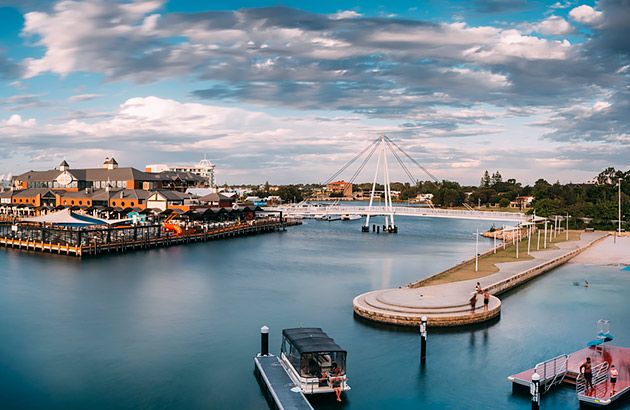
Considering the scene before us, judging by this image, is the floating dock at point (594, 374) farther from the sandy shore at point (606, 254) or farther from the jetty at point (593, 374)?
the sandy shore at point (606, 254)

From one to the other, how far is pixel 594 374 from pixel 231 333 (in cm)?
1516

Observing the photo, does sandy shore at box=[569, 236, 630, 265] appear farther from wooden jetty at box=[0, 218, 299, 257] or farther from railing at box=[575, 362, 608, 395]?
wooden jetty at box=[0, 218, 299, 257]

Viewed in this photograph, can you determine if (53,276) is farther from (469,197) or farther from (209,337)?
(469,197)

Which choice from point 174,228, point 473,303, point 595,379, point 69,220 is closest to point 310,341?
point 595,379

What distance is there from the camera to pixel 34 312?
1162 inches

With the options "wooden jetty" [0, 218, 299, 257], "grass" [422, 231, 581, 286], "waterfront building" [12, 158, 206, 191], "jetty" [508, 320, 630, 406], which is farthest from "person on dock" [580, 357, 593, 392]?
"waterfront building" [12, 158, 206, 191]

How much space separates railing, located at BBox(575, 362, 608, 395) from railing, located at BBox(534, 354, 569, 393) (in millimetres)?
568

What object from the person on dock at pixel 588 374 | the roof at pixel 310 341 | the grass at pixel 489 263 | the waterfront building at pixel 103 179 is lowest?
the person on dock at pixel 588 374

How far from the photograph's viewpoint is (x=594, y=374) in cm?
1856

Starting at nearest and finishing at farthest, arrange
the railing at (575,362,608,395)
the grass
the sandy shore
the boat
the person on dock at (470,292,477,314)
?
the boat
the railing at (575,362,608,395)
the person on dock at (470,292,477,314)
the grass
the sandy shore

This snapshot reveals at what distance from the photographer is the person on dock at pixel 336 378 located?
17.6 m

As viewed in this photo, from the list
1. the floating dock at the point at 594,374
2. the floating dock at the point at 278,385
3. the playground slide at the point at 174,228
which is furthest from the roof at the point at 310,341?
the playground slide at the point at 174,228

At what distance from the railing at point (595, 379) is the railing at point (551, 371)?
22.4 inches

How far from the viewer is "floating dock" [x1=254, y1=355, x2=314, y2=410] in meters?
16.3
